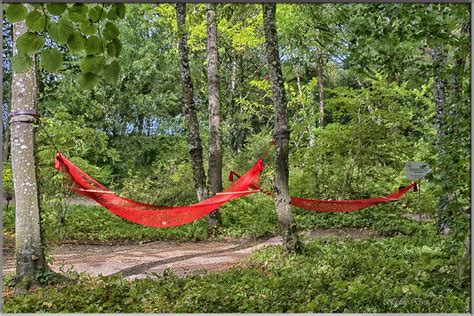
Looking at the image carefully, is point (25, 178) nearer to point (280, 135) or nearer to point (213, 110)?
point (280, 135)

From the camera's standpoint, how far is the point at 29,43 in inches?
31.3

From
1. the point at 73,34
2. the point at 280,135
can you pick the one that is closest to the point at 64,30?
the point at 73,34

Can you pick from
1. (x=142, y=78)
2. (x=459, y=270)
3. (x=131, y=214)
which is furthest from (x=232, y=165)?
(x=459, y=270)

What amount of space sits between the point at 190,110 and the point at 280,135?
1600 millimetres

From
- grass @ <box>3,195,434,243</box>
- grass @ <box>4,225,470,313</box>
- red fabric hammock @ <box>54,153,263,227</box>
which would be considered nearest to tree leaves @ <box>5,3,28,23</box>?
grass @ <box>4,225,470,313</box>

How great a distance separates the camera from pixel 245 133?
6.79m

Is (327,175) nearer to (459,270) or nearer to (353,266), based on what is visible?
(353,266)

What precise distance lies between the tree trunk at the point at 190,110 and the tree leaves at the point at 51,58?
3.30m

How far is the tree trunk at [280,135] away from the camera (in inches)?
109

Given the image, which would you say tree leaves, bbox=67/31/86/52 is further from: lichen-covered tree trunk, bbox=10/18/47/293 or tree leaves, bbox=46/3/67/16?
lichen-covered tree trunk, bbox=10/18/47/293

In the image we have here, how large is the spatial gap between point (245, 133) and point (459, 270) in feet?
15.9

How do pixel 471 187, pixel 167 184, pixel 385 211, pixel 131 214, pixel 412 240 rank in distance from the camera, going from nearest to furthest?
pixel 471 187
pixel 131 214
pixel 412 240
pixel 385 211
pixel 167 184

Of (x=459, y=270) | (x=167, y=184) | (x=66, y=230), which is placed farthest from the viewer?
(x=167, y=184)

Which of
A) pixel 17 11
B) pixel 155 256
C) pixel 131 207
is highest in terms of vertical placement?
pixel 17 11
